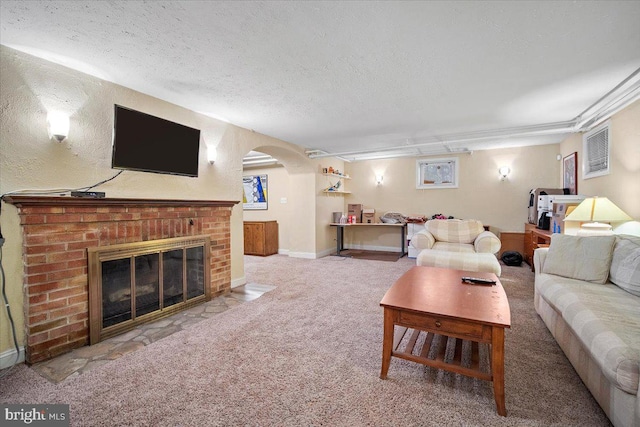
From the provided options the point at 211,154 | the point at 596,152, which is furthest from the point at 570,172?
the point at 211,154

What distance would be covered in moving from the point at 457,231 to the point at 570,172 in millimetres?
2113

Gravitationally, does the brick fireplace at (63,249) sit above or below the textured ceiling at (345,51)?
below

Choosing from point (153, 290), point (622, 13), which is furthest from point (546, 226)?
point (153, 290)

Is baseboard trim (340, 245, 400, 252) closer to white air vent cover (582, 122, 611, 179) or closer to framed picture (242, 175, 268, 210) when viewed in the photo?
framed picture (242, 175, 268, 210)

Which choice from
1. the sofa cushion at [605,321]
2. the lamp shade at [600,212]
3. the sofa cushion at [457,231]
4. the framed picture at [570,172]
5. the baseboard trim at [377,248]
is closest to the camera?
the sofa cushion at [605,321]

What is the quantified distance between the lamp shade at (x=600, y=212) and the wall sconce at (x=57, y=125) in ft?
16.1

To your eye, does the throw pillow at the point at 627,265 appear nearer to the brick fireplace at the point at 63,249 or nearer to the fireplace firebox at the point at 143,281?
the fireplace firebox at the point at 143,281

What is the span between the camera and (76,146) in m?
2.35

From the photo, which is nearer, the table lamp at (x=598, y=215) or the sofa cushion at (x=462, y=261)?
the table lamp at (x=598, y=215)

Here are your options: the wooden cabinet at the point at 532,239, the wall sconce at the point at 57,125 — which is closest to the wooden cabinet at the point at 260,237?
the wall sconce at the point at 57,125

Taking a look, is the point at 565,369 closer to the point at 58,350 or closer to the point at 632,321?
the point at 632,321

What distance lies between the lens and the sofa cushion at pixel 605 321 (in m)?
1.29

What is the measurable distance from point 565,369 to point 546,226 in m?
3.25

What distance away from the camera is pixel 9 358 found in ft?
6.64
